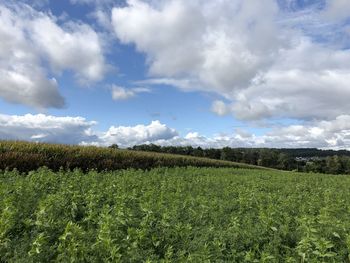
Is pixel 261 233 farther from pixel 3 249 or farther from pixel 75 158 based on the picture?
pixel 75 158

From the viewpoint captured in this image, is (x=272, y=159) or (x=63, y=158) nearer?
(x=63, y=158)

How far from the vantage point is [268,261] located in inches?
240

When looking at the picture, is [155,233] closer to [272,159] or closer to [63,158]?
[63,158]

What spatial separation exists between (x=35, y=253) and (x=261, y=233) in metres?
3.96

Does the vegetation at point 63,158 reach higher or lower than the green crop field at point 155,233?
higher

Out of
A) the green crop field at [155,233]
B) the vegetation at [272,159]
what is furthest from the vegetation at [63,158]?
the vegetation at [272,159]

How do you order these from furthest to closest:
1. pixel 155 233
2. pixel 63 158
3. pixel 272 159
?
pixel 272 159 → pixel 63 158 → pixel 155 233

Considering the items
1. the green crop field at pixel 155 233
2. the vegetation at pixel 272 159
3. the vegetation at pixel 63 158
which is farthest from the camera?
the vegetation at pixel 272 159

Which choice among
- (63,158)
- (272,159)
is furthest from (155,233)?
(272,159)

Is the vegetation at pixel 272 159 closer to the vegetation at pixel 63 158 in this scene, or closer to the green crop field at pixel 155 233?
the vegetation at pixel 63 158

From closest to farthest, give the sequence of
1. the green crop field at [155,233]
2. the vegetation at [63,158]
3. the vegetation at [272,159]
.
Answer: the green crop field at [155,233] < the vegetation at [63,158] < the vegetation at [272,159]

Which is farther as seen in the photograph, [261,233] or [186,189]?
[186,189]

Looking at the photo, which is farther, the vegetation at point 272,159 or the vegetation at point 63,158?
the vegetation at point 272,159

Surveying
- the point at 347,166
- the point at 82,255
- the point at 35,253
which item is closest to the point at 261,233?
the point at 82,255
